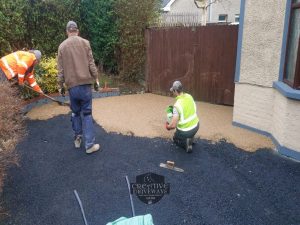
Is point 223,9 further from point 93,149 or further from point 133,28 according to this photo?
point 93,149

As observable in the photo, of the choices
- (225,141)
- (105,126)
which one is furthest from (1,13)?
(225,141)

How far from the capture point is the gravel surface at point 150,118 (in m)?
6.18

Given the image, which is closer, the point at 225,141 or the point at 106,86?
the point at 225,141

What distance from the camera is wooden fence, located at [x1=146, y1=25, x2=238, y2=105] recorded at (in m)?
8.31

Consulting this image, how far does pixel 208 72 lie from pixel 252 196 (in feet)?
16.8

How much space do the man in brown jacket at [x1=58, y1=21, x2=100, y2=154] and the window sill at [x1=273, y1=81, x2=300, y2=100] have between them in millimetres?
3083

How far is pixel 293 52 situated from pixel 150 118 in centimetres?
328

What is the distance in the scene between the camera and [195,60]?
8.98 m

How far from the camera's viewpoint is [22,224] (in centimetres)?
355

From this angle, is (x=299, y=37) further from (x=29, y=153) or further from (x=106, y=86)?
(x=106, y=86)

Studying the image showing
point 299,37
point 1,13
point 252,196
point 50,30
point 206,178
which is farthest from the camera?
point 50,30

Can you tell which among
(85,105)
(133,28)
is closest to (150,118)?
(85,105)

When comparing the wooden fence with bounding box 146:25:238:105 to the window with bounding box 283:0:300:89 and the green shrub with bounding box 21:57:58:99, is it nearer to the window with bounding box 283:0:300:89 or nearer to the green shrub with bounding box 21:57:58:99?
the window with bounding box 283:0:300:89

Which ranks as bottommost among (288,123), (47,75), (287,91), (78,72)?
(288,123)
